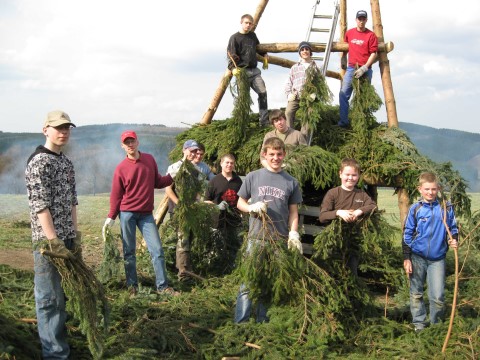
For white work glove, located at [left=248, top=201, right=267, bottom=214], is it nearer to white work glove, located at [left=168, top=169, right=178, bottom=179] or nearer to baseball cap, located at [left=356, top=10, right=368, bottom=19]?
white work glove, located at [left=168, top=169, right=178, bottom=179]

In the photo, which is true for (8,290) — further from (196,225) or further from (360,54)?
(360,54)

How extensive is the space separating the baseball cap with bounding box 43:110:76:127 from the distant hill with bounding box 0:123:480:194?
38.2 feet

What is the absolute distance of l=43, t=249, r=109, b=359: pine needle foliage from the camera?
443 cm

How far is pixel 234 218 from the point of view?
7.77m

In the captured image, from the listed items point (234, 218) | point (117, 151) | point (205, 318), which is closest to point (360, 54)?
point (234, 218)

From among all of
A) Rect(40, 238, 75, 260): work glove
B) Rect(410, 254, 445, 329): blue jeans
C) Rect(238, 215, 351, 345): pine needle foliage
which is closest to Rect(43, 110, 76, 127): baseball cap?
Rect(40, 238, 75, 260): work glove

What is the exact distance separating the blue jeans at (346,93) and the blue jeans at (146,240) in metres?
3.48

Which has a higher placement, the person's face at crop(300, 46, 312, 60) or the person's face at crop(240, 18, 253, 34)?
the person's face at crop(240, 18, 253, 34)

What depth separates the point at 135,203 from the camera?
678cm

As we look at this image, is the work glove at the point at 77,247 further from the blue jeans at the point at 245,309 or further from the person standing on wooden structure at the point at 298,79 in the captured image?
the person standing on wooden structure at the point at 298,79

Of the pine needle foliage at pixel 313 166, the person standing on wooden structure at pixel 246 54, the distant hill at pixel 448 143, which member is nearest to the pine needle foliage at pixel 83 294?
the pine needle foliage at pixel 313 166

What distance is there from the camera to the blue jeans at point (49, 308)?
14.8 ft

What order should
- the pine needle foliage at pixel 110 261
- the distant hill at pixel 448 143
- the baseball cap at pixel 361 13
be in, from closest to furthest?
the pine needle foliage at pixel 110 261
the baseball cap at pixel 361 13
the distant hill at pixel 448 143

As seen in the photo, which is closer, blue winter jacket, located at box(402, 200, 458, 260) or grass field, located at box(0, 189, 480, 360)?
grass field, located at box(0, 189, 480, 360)
